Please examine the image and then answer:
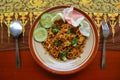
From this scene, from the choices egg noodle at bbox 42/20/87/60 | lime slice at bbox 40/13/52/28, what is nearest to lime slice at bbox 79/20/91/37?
egg noodle at bbox 42/20/87/60

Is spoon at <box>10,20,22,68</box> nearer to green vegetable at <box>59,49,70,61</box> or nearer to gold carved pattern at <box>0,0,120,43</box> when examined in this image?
gold carved pattern at <box>0,0,120,43</box>

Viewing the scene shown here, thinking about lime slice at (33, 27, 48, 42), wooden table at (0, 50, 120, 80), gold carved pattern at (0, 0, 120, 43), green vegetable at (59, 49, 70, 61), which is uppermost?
gold carved pattern at (0, 0, 120, 43)

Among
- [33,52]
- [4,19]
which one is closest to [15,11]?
[4,19]

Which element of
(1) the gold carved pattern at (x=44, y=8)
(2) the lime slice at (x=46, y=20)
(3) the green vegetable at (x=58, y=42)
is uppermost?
(1) the gold carved pattern at (x=44, y=8)

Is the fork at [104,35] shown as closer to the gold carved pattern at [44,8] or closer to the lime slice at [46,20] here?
the gold carved pattern at [44,8]

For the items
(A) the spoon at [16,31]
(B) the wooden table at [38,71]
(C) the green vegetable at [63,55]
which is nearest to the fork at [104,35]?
(B) the wooden table at [38,71]

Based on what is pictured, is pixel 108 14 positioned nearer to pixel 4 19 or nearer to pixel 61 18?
pixel 61 18
